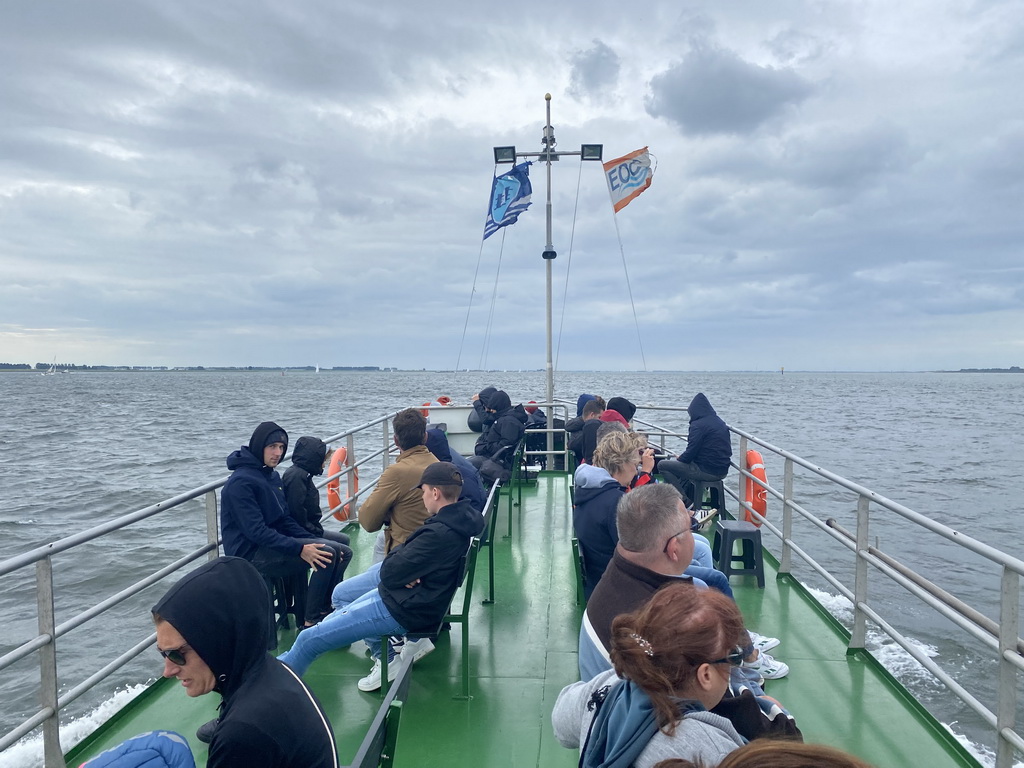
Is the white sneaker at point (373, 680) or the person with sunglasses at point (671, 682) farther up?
the person with sunglasses at point (671, 682)

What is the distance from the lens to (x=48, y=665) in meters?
3.01

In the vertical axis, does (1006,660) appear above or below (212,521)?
below

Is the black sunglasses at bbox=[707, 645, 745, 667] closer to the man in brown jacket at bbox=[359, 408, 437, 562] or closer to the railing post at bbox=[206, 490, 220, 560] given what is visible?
the man in brown jacket at bbox=[359, 408, 437, 562]

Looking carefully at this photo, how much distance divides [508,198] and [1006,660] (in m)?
8.58

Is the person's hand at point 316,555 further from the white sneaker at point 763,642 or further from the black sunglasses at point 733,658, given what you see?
the black sunglasses at point 733,658

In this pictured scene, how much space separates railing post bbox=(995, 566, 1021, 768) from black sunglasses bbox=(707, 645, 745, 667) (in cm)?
177

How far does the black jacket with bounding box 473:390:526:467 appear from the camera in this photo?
7.85 m

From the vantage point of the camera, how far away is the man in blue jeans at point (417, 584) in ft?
11.3

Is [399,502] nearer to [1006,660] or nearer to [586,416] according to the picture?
[1006,660]

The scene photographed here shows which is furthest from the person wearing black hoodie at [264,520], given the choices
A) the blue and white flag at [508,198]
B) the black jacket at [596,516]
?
the blue and white flag at [508,198]

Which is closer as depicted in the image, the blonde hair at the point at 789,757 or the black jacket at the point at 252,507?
the blonde hair at the point at 789,757

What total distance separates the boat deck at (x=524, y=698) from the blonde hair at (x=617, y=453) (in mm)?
1211

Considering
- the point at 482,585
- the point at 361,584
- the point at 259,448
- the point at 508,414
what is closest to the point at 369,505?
the point at 361,584

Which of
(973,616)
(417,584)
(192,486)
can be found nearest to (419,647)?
(417,584)
